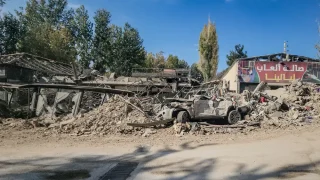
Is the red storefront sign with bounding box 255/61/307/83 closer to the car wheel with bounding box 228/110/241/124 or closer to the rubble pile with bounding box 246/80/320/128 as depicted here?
the rubble pile with bounding box 246/80/320/128

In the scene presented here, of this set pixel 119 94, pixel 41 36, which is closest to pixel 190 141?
pixel 119 94

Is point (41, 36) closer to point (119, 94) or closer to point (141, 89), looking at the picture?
point (141, 89)

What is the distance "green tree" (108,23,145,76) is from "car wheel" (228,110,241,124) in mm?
22931

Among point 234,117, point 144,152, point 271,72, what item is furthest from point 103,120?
point 271,72

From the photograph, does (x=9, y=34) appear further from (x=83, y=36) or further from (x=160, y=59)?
(x=160, y=59)

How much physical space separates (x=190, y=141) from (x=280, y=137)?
11.0 feet

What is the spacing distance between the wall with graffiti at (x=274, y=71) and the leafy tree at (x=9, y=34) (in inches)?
966

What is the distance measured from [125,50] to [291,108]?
78.2 feet

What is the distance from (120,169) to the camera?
23.1 ft

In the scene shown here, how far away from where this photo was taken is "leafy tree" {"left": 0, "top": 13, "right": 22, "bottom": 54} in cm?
3291

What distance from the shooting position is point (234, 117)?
48.5 feet

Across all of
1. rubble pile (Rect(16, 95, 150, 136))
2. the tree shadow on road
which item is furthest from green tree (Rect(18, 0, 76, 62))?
the tree shadow on road

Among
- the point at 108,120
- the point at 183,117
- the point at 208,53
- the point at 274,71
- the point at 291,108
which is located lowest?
the point at 108,120

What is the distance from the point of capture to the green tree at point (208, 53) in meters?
42.8
